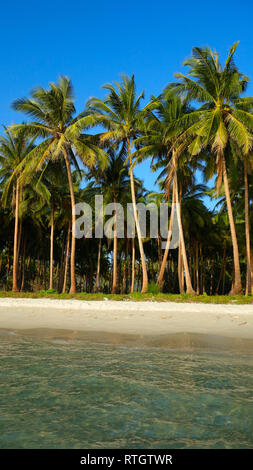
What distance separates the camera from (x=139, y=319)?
439 inches

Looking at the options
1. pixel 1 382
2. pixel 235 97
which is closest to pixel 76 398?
pixel 1 382

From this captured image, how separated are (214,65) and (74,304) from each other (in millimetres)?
14415

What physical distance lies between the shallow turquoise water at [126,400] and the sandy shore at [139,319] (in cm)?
296

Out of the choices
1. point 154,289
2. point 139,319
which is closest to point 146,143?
point 154,289

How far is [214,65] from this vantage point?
19156 millimetres

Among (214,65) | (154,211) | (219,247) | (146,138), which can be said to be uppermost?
(214,65)

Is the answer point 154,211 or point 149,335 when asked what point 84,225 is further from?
point 149,335

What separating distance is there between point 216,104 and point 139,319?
13.2 meters

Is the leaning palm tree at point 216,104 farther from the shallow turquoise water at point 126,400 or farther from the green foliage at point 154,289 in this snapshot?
the shallow turquoise water at point 126,400

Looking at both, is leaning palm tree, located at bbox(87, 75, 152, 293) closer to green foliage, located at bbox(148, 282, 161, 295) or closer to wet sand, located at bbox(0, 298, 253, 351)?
green foliage, located at bbox(148, 282, 161, 295)

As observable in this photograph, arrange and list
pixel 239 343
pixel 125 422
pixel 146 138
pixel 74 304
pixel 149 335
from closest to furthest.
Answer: pixel 125 422 < pixel 239 343 < pixel 149 335 < pixel 74 304 < pixel 146 138

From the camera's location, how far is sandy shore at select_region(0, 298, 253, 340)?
9.33 m

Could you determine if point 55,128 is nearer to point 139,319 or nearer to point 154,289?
point 154,289

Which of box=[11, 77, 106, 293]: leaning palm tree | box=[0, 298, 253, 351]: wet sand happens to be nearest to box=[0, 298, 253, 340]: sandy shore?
box=[0, 298, 253, 351]: wet sand
